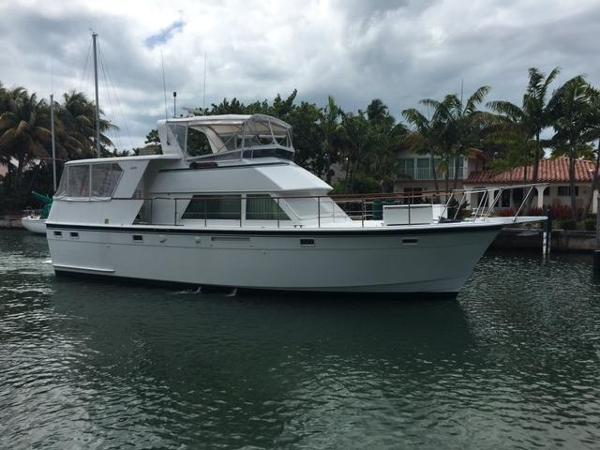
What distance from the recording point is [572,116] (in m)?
23.0

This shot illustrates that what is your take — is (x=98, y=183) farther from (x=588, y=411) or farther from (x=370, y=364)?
(x=588, y=411)

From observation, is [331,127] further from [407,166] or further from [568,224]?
[568,224]

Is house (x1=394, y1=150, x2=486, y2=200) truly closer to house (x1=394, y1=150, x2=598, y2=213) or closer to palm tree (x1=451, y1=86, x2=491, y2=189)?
house (x1=394, y1=150, x2=598, y2=213)

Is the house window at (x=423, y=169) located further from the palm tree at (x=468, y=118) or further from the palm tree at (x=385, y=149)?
the palm tree at (x=468, y=118)

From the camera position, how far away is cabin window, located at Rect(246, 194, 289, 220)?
1167 cm

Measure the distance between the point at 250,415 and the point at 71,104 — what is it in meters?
42.5

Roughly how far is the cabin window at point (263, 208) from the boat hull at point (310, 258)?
2.45 ft

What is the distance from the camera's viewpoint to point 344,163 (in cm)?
3244

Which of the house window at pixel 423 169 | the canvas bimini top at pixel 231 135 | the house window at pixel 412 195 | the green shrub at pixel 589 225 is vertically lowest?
the green shrub at pixel 589 225

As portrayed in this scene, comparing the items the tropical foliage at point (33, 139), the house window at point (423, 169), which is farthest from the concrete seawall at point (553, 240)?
the tropical foliage at point (33, 139)

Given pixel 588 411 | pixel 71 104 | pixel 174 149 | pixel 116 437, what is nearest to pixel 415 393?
pixel 588 411

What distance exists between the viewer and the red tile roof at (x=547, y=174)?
28.0m

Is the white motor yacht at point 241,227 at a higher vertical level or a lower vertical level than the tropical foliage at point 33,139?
lower

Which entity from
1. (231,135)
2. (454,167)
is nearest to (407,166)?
(454,167)
